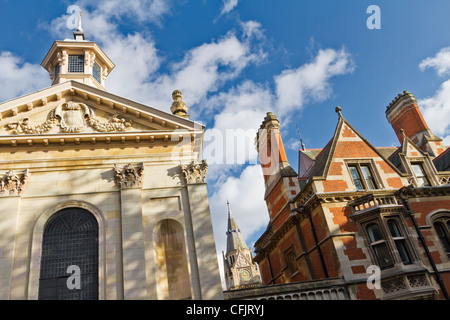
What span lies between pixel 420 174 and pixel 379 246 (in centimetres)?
681

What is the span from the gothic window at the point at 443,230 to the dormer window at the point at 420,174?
2448 mm

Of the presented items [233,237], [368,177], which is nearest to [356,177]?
[368,177]

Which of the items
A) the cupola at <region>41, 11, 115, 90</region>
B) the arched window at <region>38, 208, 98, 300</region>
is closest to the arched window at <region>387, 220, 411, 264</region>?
the arched window at <region>38, 208, 98, 300</region>

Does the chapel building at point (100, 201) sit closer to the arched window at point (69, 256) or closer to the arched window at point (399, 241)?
the arched window at point (69, 256)

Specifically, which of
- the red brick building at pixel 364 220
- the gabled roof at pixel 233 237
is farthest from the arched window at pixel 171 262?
the gabled roof at pixel 233 237

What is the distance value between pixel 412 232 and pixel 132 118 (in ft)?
52.4

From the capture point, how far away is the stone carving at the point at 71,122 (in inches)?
693

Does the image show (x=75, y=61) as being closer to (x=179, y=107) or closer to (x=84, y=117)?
(x=84, y=117)

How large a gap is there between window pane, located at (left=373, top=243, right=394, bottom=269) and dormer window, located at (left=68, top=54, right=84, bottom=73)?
21.2 metres

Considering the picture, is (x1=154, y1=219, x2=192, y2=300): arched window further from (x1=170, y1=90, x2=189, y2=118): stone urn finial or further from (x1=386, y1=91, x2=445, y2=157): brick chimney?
(x1=386, y1=91, x2=445, y2=157): brick chimney

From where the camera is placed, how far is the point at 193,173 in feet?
57.6

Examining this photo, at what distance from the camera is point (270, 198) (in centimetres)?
2689

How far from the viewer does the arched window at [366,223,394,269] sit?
59.3 ft
